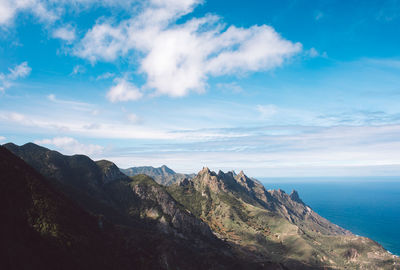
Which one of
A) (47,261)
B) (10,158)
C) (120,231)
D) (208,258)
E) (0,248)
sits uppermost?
(10,158)

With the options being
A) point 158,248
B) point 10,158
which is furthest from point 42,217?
point 158,248

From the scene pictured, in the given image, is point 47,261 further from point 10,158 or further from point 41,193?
point 10,158

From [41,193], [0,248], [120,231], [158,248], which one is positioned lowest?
[158,248]

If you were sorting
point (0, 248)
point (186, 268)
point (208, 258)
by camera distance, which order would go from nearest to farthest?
point (0, 248)
point (186, 268)
point (208, 258)

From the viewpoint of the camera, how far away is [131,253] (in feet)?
369

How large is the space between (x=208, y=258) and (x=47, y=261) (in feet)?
366

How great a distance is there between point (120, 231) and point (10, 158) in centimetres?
6727

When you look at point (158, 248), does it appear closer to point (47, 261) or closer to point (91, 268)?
point (91, 268)

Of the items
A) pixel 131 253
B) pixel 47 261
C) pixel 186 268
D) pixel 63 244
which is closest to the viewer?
pixel 47 261

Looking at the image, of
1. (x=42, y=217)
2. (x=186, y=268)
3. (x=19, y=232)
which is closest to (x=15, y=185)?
(x=42, y=217)

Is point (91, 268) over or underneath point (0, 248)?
underneath

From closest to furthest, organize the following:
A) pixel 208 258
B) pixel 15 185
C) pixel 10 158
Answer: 1. pixel 15 185
2. pixel 10 158
3. pixel 208 258

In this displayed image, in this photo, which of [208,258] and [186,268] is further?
[208,258]

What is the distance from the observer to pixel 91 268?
268ft
